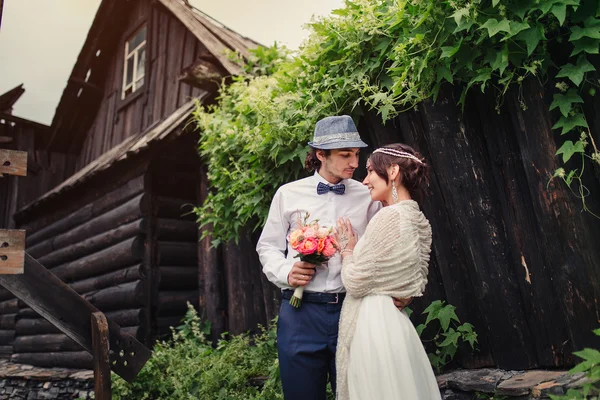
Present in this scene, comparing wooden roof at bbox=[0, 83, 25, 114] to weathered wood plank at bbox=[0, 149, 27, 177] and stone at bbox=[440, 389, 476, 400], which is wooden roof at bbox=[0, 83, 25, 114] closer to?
weathered wood plank at bbox=[0, 149, 27, 177]

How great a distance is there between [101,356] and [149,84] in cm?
612

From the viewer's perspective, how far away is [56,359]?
9.04 metres

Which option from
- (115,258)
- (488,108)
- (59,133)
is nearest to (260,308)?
(115,258)

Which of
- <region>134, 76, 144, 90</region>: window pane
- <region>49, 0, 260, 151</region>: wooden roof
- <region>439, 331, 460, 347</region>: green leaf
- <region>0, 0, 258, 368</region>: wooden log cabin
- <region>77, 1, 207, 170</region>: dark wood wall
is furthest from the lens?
<region>49, 0, 260, 151</region>: wooden roof

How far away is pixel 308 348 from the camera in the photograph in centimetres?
291

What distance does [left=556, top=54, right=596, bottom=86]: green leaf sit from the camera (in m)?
2.75

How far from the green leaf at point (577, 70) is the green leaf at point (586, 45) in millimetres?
52

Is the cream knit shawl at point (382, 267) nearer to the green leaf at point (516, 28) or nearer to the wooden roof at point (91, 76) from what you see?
the green leaf at point (516, 28)

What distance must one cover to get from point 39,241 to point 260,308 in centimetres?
720

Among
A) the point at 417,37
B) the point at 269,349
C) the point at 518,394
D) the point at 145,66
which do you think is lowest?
the point at 518,394

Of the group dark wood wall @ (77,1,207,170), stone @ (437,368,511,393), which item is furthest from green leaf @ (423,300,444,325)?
dark wood wall @ (77,1,207,170)

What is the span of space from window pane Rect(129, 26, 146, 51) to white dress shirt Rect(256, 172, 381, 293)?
8328 mm

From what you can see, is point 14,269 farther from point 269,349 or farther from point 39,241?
point 39,241

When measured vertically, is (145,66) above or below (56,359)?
above
